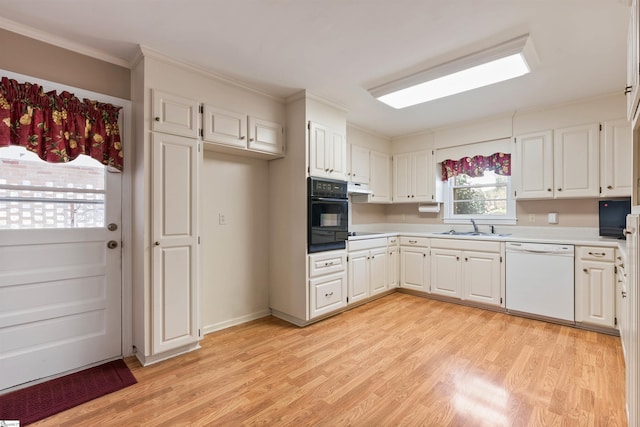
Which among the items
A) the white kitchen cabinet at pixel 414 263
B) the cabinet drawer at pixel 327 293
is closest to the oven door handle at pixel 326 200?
the cabinet drawer at pixel 327 293

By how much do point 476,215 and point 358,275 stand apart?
2.03 metres

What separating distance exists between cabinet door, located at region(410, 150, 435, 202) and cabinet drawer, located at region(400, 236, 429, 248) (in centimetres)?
67

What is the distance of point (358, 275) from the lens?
3789 mm

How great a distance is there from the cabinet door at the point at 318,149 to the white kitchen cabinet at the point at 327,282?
93 centimetres

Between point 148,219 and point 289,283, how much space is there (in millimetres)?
1587

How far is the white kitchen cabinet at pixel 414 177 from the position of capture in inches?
179

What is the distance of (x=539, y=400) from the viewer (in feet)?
6.31

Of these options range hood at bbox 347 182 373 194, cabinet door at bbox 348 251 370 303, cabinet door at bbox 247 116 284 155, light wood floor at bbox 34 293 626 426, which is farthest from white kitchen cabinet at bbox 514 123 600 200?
cabinet door at bbox 247 116 284 155

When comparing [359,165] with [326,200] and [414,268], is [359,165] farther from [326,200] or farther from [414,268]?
[414,268]

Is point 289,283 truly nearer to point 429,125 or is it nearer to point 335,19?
point 335,19

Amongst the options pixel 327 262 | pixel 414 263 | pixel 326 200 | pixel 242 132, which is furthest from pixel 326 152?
pixel 414 263

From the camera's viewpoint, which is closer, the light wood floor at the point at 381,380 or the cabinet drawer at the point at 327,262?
the light wood floor at the point at 381,380

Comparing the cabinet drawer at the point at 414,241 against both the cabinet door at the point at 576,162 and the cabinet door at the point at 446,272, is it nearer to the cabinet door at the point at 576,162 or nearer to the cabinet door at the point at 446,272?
the cabinet door at the point at 446,272

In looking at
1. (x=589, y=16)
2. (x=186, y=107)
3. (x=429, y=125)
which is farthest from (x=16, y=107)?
(x=429, y=125)
